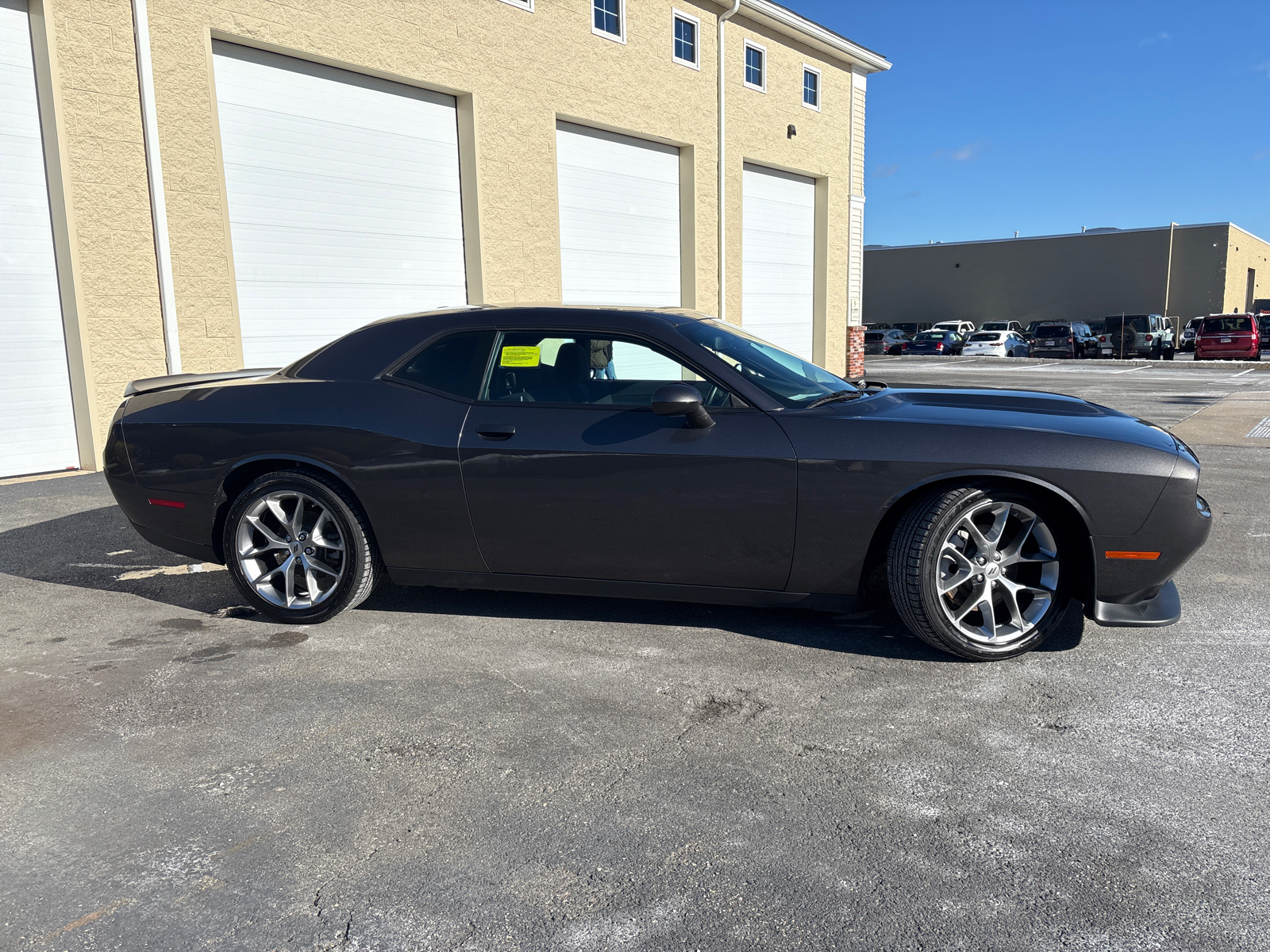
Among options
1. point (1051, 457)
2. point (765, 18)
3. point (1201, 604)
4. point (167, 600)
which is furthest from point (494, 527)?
point (765, 18)

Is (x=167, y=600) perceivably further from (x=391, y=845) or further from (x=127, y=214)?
(x=127, y=214)

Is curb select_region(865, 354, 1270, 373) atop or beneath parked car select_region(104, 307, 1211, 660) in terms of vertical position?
beneath

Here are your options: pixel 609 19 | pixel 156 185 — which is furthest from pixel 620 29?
pixel 156 185

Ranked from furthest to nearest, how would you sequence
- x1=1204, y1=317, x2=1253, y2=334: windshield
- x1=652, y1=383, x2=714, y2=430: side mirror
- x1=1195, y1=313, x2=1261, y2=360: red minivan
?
x1=1204, y1=317, x2=1253, y2=334: windshield → x1=1195, y1=313, x2=1261, y2=360: red minivan → x1=652, y1=383, x2=714, y2=430: side mirror

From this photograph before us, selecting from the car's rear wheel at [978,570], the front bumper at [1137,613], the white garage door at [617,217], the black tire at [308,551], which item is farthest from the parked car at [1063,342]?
the black tire at [308,551]

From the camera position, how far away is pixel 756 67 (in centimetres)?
1736

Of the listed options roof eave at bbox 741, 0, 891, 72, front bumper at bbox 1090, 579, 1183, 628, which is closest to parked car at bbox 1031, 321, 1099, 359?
roof eave at bbox 741, 0, 891, 72

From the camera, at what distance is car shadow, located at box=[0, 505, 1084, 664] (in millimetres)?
4008

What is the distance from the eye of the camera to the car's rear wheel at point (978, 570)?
3604 millimetres

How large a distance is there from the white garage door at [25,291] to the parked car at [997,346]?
34.0 metres

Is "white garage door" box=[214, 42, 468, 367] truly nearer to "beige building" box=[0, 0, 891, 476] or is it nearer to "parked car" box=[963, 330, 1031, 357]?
"beige building" box=[0, 0, 891, 476]

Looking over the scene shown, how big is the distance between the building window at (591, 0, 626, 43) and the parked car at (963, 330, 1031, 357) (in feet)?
86.9

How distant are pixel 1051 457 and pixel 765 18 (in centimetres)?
1580

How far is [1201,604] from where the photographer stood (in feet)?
14.6
